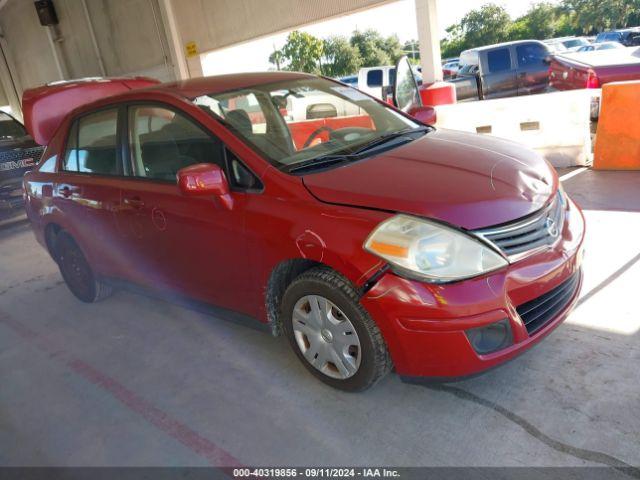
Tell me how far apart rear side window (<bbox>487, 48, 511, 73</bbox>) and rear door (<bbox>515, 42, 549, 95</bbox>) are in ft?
0.63

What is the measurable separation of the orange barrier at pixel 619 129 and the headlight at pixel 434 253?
14.8ft

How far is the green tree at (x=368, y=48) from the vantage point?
55.3 m

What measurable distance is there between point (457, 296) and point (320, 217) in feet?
2.33

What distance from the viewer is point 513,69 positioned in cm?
1087

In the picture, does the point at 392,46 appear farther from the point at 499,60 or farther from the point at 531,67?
the point at 531,67

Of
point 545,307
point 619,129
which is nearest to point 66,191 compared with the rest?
point 545,307

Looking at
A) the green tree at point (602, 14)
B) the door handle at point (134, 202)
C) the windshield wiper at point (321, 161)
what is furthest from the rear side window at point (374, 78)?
the green tree at point (602, 14)

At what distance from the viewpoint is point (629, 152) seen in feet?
19.1

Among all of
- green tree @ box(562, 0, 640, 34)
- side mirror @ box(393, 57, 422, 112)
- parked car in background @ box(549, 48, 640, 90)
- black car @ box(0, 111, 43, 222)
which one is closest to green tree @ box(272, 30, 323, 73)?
green tree @ box(562, 0, 640, 34)

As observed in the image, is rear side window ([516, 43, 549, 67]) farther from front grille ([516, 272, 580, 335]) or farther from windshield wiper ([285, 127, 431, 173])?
front grille ([516, 272, 580, 335])

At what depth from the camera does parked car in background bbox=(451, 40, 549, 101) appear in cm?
1071

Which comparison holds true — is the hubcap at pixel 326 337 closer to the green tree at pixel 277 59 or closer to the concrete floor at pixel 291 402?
the concrete floor at pixel 291 402

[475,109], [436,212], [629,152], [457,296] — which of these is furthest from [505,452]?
[475,109]

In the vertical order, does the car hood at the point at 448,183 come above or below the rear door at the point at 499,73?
above
